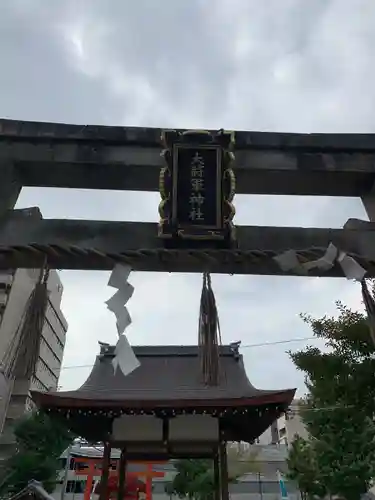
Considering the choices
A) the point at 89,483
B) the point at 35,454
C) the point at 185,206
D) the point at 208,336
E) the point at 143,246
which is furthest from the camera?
the point at 35,454

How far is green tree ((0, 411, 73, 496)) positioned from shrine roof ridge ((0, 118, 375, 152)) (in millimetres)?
12389

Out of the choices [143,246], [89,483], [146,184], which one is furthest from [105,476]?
[143,246]

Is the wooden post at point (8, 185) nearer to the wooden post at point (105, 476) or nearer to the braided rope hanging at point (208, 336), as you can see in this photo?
the braided rope hanging at point (208, 336)

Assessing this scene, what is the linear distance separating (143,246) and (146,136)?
108 centimetres

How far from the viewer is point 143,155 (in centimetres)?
374

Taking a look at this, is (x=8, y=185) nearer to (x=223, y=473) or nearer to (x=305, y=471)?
(x=223, y=473)

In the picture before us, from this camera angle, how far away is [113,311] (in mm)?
2979

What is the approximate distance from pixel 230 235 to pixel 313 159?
120cm

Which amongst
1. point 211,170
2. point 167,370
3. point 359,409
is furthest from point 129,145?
point 359,409

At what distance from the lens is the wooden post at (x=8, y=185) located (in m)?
3.54

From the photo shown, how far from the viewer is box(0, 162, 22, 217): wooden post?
3538mm

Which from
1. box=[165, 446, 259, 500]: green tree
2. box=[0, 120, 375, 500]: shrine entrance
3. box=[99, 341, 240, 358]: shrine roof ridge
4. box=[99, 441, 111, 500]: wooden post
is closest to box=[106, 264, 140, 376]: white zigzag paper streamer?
box=[0, 120, 375, 500]: shrine entrance

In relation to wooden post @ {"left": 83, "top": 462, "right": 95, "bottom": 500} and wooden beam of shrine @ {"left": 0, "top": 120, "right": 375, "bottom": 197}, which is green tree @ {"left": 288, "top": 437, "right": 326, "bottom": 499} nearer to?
wooden post @ {"left": 83, "top": 462, "right": 95, "bottom": 500}

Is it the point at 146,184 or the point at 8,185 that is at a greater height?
the point at 146,184
